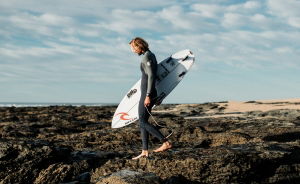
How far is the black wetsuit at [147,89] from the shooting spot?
6480mm

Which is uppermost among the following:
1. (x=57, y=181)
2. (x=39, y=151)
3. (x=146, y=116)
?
(x=146, y=116)

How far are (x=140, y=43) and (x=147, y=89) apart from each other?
781 mm

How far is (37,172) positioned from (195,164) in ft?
8.41

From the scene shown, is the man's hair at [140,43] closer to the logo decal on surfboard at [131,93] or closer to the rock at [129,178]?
the logo decal on surfboard at [131,93]

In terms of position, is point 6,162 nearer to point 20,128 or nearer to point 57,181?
point 57,181

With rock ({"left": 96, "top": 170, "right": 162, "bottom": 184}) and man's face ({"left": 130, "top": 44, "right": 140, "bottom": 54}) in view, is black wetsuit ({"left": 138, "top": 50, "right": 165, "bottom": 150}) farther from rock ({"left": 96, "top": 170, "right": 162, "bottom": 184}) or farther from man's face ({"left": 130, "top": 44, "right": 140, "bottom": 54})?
rock ({"left": 96, "top": 170, "right": 162, "bottom": 184})

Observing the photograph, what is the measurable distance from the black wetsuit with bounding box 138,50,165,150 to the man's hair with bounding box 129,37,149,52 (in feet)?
0.25

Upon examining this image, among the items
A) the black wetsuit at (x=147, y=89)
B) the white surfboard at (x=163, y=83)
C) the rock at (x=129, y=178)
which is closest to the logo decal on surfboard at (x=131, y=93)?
the white surfboard at (x=163, y=83)

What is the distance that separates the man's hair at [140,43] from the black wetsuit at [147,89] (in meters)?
0.08

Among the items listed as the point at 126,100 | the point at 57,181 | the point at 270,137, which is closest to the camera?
the point at 57,181

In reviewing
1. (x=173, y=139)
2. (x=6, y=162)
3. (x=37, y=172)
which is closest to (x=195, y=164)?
(x=37, y=172)

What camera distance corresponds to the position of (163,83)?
774cm

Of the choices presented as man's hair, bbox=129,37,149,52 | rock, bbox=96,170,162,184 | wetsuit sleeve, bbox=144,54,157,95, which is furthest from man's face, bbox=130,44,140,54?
rock, bbox=96,170,162,184

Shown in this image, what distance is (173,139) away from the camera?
998cm
